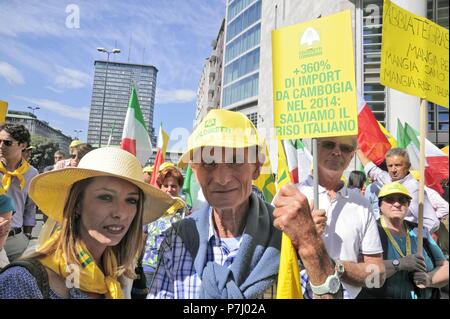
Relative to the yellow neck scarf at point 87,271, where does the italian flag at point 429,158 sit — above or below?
above

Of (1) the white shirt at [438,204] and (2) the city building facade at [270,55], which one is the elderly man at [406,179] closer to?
(1) the white shirt at [438,204]

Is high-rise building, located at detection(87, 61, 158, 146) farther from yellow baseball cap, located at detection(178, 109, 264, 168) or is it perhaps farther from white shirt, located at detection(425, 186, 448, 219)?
white shirt, located at detection(425, 186, 448, 219)

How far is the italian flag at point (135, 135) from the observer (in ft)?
11.5

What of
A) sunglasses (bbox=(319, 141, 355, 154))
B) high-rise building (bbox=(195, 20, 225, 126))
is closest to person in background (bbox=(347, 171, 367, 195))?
sunglasses (bbox=(319, 141, 355, 154))

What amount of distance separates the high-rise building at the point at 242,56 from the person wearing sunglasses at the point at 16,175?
23.7 metres

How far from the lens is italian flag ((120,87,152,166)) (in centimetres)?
351

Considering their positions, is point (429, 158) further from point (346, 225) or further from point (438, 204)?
point (346, 225)

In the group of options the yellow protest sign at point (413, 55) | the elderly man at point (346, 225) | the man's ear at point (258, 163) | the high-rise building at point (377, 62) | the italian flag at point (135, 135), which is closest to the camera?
the man's ear at point (258, 163)

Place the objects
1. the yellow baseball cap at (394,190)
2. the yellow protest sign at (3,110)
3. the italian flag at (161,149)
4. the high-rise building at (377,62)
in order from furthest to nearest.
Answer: the high-rise building at (377,62) < the italian flag at (161,149) < the yellow protest sign at (3,110) < the yellow baseball cap at (394,190)

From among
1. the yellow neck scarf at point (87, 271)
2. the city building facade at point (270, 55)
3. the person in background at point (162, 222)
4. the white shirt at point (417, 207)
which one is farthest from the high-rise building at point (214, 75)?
the yellow neck scarf at point (87, 271)

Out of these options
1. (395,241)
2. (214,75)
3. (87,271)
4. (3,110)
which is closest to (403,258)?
(395,241)

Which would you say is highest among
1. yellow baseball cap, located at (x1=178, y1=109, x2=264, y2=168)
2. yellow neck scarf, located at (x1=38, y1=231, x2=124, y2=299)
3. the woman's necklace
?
yellow baseball cap, located at (x1=178, y1=109, x2=264, y2=168)

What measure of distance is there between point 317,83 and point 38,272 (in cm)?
160

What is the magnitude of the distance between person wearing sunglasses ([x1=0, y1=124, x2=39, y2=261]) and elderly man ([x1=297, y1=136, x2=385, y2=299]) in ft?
7.94
